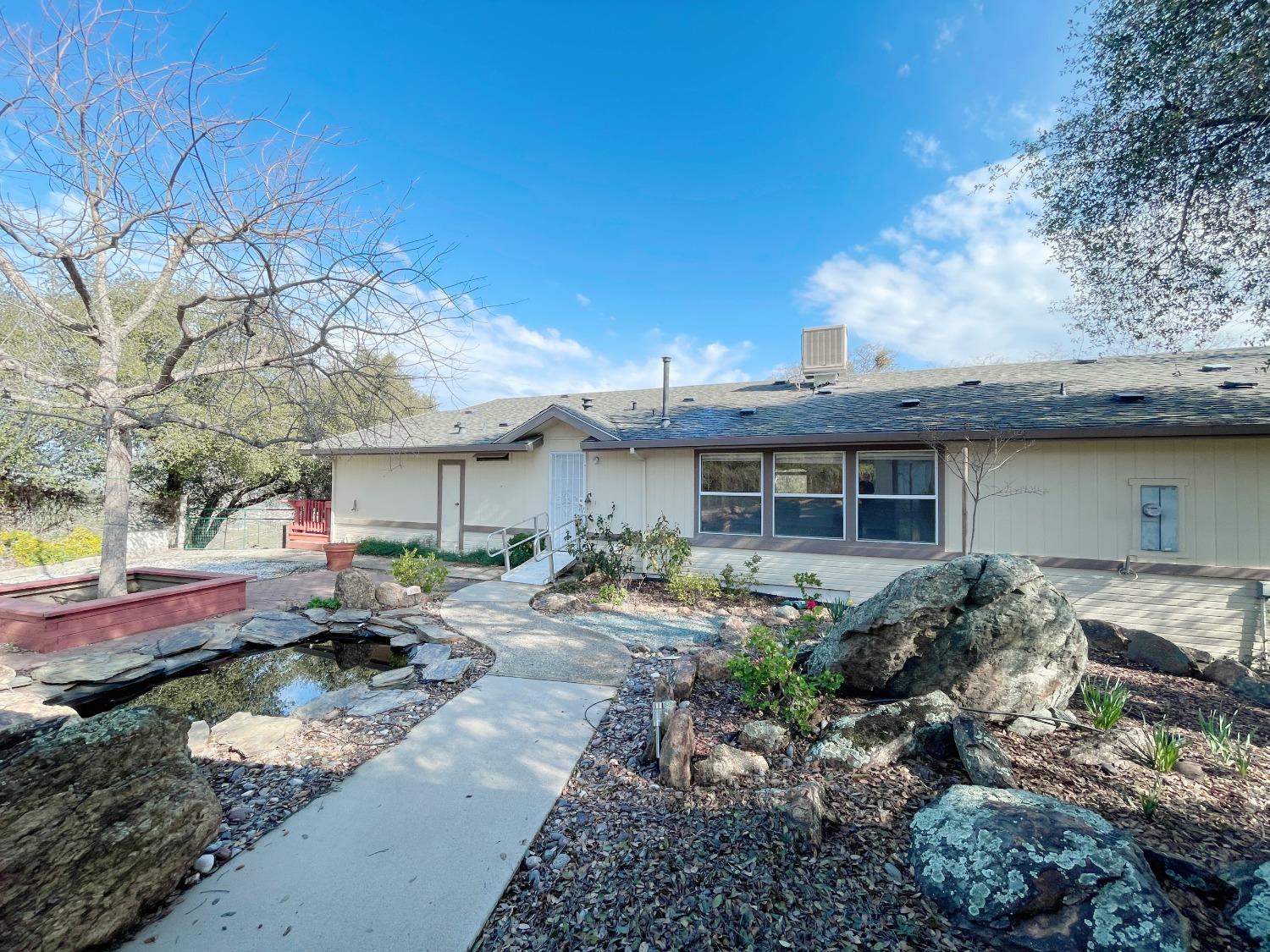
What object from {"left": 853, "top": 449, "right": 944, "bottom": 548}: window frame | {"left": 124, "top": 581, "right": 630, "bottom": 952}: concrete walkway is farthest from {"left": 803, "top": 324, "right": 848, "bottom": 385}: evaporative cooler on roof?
{"left": 124, "top": 581, "right": 630, "bottom": 952}: concrete walkway

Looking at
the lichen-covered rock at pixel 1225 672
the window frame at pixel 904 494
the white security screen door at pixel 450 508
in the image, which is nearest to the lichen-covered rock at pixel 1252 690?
the lichen-covered rock at pixel 1225 672

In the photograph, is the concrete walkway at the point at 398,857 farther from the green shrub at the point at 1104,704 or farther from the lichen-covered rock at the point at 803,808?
the green shrub at the point at 1104,704

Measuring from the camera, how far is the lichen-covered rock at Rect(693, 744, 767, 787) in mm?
3035

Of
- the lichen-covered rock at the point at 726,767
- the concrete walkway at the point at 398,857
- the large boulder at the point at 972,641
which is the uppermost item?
the large boulder at the point at 972,641

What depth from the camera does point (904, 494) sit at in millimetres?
8008

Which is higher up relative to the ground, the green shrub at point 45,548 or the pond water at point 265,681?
the green shrub at point 45,548

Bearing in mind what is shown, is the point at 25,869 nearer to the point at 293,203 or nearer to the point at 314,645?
the point at 293,203

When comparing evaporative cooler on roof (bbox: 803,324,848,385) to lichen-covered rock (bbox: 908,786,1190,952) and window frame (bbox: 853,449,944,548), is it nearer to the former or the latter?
window frame (bbox: 853,449,944,548)

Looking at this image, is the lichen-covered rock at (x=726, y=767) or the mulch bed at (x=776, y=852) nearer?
the mulch bed at (x=776, y=852)

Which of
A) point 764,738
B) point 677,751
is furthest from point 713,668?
point 677,751

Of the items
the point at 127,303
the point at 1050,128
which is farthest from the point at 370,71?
the point at 127,303

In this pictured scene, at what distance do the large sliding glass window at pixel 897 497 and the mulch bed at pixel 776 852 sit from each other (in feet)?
15.7

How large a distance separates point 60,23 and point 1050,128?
10231mm

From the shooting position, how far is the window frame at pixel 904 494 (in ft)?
25.5
